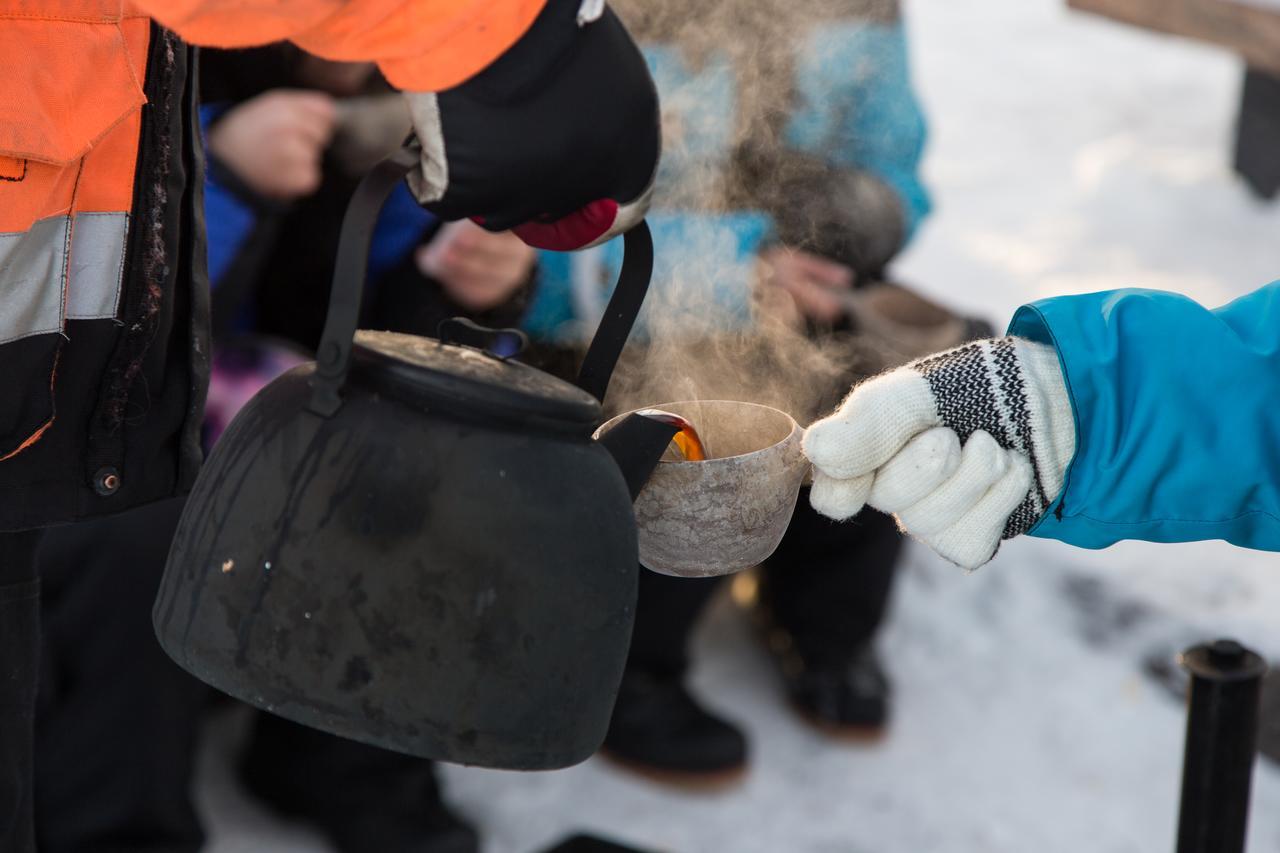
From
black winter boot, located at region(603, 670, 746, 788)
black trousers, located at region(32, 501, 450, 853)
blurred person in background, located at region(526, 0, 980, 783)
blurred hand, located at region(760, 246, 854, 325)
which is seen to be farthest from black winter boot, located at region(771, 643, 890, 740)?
black trousers, located at region(32, 501, 450, 853)

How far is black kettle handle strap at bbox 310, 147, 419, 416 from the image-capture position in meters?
1.01

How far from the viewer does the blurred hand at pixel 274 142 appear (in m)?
2.46

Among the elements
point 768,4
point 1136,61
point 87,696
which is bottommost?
point 87,696

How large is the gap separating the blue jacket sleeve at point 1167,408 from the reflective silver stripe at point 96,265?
0.96 metres

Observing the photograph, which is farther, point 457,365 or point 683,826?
point 683,826

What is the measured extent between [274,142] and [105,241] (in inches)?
46.8

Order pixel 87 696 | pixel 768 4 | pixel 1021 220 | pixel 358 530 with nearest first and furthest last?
pixel 358 530, pixel 87 696, pixel 768 4, pixel 1021 220

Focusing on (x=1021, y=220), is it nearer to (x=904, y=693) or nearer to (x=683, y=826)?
(x=904, y=693)

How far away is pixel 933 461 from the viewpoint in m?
1.22

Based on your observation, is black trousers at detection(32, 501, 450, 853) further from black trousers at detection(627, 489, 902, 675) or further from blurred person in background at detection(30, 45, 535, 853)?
black trousers at detection(627, 489, 902, 675)

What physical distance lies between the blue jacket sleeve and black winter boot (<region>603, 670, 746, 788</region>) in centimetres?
166

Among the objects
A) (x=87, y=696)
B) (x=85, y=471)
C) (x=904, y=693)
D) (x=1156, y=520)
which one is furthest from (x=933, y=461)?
(x=904, y=693)

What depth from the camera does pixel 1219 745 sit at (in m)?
1.75

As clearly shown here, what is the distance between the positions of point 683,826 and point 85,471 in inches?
66.8
